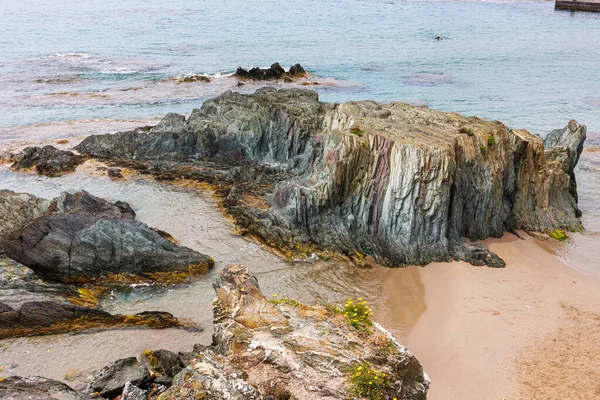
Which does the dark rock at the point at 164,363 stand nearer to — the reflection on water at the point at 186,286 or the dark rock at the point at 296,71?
the reflection on water at the point at 186,286

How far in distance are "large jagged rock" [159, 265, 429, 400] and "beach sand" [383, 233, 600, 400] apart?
8.72 feet

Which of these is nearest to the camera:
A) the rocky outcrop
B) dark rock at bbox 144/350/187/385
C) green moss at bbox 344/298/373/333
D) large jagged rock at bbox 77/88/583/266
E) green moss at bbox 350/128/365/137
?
green moss at bbox 344/298/373/333

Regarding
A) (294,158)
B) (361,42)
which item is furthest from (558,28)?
(294,158)

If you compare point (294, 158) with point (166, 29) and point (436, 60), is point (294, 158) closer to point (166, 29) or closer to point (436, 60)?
point (436, 60)

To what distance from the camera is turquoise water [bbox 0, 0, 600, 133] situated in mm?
35062

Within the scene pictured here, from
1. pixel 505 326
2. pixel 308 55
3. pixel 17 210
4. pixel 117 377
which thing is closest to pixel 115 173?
pixel 17 210

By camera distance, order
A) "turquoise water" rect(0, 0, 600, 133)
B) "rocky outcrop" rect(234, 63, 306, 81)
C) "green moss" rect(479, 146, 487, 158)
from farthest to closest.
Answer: "rocky outcrop" rect(234, 63, 306, 81) → "turquoise water" rect(0, 0, 600, 133) → "green moss" rect(479, 146, 487, 158)

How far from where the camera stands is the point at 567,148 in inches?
813

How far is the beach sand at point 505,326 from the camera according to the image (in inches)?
406

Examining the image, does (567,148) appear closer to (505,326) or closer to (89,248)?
(505,326)

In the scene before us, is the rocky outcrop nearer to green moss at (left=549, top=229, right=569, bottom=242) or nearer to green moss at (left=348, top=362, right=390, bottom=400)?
green moss at (left=549, top=229, right=569, bottom=242)

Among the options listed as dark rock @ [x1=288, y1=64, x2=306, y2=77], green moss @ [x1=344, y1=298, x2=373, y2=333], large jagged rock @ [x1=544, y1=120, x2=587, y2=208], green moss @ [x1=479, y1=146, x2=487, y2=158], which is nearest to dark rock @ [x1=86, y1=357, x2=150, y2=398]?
green moss @ [x1=344, y1=298, x2=373, y2=333]

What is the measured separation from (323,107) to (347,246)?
908 centimetres

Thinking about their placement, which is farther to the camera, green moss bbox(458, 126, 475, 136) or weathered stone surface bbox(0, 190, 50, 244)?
green moss bbox(458, 126, 475, 136)
